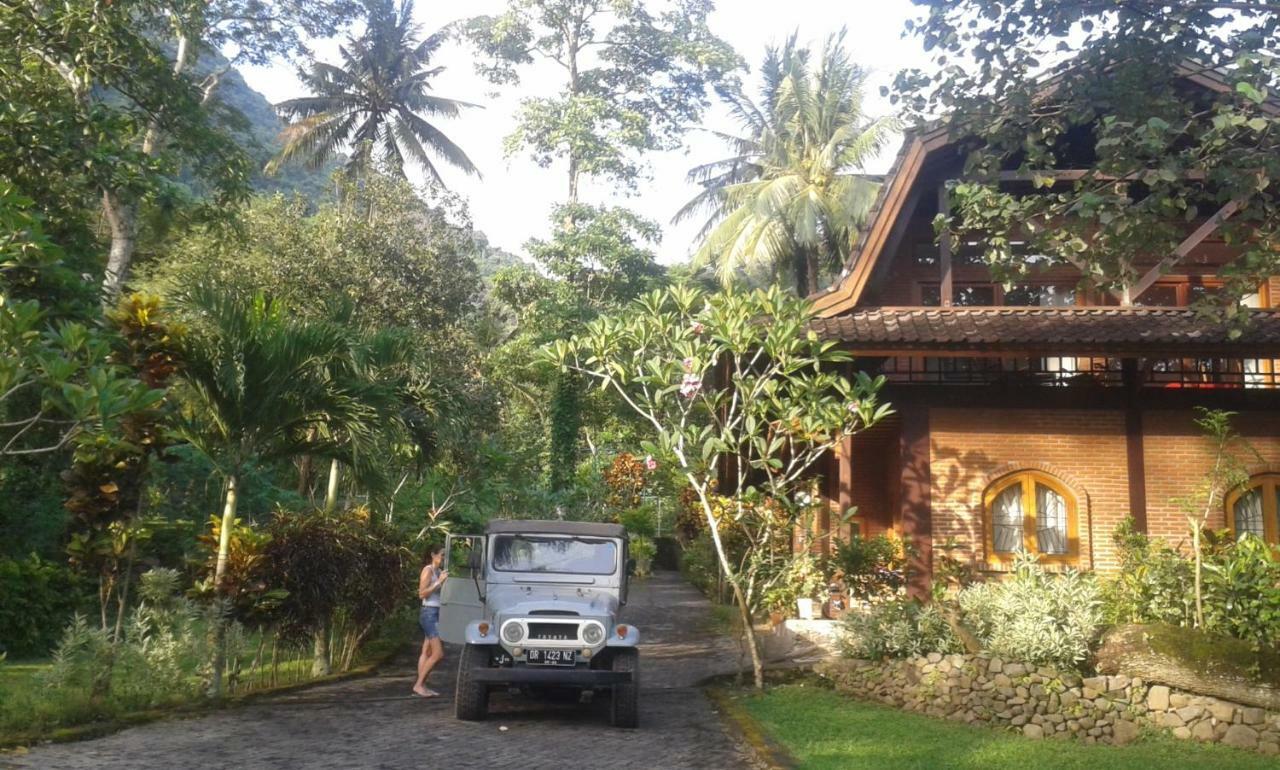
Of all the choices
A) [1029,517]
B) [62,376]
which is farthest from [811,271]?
[62,376]

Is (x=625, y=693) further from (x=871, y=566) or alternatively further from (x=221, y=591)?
(x=871, y=566)

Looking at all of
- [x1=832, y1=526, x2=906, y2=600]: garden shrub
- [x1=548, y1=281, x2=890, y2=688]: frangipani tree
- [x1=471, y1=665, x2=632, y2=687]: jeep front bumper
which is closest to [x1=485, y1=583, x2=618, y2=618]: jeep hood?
[x1=471, y1=665, x2=632, y2=687]: jeep front bumper

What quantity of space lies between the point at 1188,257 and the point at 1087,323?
11.6 ft

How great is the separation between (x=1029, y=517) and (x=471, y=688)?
8144mm

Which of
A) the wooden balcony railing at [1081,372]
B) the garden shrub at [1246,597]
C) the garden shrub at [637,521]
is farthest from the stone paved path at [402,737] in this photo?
the garden shrub at [637,521]

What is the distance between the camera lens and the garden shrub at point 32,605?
12.5 metres

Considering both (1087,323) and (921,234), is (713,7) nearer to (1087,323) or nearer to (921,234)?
(921,234)

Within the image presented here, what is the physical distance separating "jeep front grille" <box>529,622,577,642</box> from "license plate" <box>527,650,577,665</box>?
0.40 ft

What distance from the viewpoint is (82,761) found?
23.4 ft

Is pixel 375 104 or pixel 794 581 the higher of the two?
pixel 375 104

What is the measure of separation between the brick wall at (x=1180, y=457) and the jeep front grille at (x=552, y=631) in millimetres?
8444

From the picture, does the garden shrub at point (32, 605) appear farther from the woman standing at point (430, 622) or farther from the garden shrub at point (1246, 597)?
the garden shrub at point (1246, 597)

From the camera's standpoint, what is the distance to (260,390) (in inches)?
383

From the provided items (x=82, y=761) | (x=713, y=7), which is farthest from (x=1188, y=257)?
(x=713, y=7)
